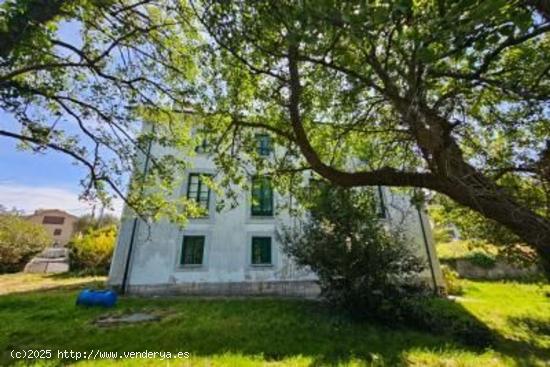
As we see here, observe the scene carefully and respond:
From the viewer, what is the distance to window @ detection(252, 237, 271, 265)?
16.1 m

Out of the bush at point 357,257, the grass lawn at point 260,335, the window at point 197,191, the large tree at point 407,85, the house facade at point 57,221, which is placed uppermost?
the house facade at point 57,221

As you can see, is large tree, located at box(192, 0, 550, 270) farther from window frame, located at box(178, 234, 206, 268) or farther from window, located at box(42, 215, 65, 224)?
window, located at box(42, 215, 65, 224)

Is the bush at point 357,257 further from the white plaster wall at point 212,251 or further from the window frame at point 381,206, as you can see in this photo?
the white plaster wall at point 212,251

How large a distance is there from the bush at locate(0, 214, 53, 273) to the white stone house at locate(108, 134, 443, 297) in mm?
15010

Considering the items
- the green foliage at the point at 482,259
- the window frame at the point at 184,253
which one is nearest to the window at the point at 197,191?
the window frame at the point at 184,253

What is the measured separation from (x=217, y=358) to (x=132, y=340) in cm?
271

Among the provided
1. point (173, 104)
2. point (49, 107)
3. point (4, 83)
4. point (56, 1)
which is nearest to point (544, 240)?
point (56, 1)

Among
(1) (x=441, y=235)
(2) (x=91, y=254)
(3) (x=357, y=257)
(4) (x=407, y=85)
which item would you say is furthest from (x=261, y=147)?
(1) (x=441, y=235)

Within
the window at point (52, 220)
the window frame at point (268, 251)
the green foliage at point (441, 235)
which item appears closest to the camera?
the window frame at point (268, 251)

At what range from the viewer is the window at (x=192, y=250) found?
1559cm

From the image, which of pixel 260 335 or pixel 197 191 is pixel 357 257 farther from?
pixel 197 191

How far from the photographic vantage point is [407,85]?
439cm

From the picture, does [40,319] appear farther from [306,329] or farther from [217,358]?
[306,329]

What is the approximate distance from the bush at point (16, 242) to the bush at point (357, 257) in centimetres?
2500
